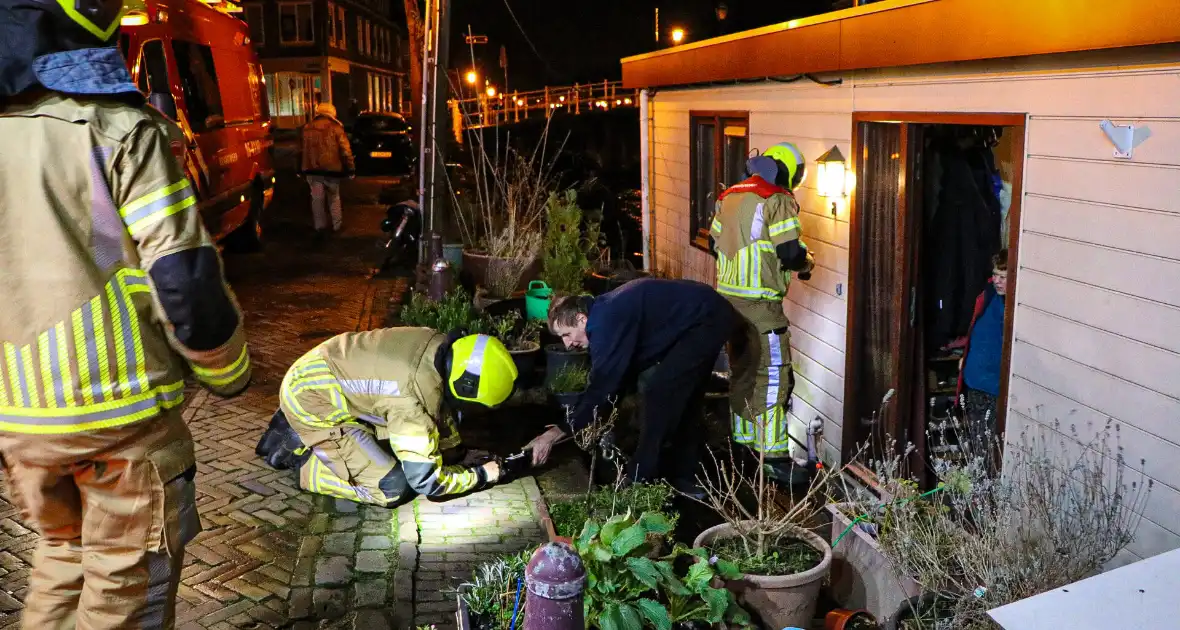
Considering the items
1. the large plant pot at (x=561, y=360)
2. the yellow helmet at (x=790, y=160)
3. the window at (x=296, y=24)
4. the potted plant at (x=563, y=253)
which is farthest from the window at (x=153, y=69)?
the window at (x=296, y=24)

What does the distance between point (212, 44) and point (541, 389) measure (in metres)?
6.47

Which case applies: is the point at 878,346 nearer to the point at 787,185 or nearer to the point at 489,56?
the point at 787,185

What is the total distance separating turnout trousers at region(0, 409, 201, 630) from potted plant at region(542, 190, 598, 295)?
6.18 m

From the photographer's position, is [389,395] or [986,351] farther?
[986,351]

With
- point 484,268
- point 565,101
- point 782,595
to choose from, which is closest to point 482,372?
point 782,595

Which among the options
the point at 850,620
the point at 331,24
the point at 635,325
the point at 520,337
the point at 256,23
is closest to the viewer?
the point at 850,620

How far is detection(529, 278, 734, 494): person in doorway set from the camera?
215 inches

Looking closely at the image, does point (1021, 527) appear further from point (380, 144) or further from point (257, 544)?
point (380, 144)

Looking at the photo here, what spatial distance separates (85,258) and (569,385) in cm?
451

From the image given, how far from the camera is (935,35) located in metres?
4.74

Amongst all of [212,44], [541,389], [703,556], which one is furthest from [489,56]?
[703,556]

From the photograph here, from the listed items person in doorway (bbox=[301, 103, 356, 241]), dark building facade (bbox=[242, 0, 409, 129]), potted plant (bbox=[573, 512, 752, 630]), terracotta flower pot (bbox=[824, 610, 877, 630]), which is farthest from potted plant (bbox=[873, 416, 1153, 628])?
dark building facade (bbox=[242, 0, 409, 129])

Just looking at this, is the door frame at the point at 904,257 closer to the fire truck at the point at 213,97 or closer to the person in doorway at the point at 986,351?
the person in doorway at the point at 986,351

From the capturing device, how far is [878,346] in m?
6.05
